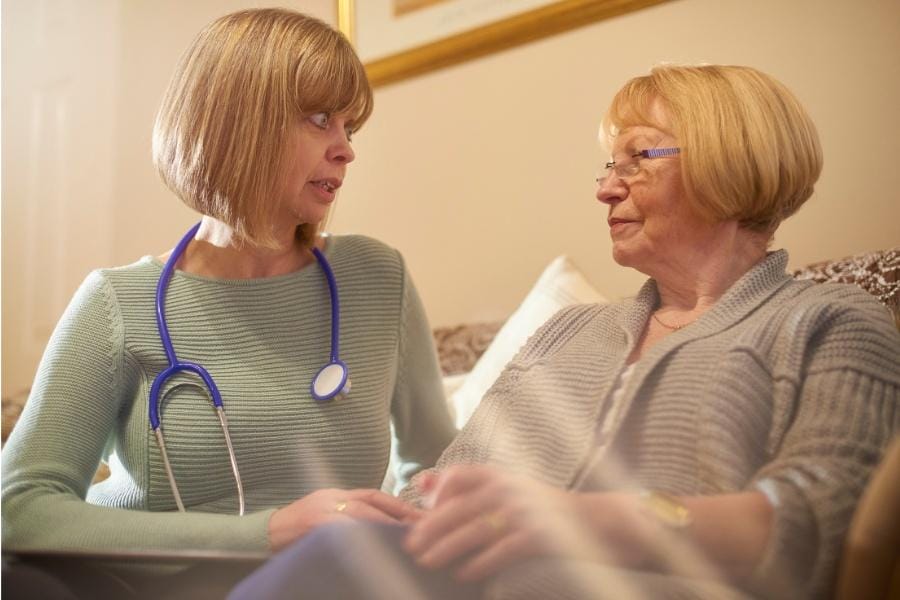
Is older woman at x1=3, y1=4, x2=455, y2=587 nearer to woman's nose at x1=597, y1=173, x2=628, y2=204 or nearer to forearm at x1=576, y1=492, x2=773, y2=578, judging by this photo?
woman's nose at x1=597, y1=173, x2=628, y2=204

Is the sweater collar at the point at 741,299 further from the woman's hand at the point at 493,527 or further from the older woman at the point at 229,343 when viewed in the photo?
Answer: the older woman at the point at 229,343

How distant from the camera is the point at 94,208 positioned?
43.9 inches

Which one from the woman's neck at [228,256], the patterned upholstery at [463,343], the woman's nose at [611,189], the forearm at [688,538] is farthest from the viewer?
the patterned upholstery at [463,343]

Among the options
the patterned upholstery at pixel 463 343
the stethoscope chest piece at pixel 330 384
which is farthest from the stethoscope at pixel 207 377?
the patterned upholstery at pixel 463 343

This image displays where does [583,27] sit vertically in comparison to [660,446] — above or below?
above

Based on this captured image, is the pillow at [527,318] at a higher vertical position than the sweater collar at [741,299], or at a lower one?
lower

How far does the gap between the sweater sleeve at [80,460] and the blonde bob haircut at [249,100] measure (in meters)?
0.16

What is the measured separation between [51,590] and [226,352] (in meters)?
0.32

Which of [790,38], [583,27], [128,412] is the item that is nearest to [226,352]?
[128,412]

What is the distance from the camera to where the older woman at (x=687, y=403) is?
526 millimetres

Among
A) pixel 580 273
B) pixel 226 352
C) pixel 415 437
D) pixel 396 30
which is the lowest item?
pixel 415 437

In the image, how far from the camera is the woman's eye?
2.94ft

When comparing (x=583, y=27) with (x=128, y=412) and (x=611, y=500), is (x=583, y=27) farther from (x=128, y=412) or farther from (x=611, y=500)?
(x=128, y=412)

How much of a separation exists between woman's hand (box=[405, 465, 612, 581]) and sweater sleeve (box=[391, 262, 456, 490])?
47cm
